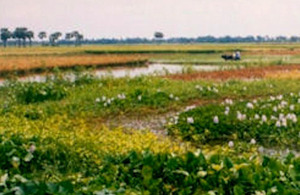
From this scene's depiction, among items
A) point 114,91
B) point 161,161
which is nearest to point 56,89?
point 114,91

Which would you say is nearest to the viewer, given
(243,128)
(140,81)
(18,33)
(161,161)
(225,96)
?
(161,161)

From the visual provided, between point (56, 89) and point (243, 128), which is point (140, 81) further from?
point (243, 128)

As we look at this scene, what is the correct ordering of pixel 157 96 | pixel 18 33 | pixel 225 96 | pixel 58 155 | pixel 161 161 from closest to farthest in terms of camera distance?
pixel 161 161 < pixel 58 155 < pixel 157 96 < pixel 225 96 < pixel 18 33

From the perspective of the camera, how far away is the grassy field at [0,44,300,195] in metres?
5.46

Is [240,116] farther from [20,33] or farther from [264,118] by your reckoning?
[20,33]

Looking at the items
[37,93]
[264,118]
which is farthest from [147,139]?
[37,93]

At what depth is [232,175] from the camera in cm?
547

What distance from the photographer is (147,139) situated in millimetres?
7812

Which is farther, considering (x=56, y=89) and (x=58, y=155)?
(x=56, y=89)

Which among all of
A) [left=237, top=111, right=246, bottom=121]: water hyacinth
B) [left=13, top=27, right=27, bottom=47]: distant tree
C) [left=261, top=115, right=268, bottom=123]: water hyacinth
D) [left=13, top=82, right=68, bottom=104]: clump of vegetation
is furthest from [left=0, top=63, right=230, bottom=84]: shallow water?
[left=13, top=27, right=27, bottom=47]: distant tree

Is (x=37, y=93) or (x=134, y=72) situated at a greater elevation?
(x=37, y=93)

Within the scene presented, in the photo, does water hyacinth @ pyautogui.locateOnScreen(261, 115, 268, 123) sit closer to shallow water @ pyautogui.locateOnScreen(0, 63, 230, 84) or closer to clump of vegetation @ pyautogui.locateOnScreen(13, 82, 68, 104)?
clump of vegetation @ pyautogui.locateOnScreen(13, 82, 68, 104)

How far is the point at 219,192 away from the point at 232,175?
28 centimetres

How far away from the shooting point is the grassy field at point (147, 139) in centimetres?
546
